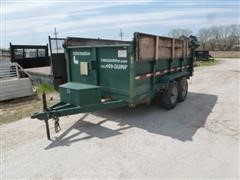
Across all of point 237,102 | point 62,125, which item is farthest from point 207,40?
point 62,125

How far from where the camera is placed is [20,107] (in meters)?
6.80

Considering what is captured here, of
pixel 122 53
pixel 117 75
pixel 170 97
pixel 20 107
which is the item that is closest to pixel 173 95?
pixel 170 97

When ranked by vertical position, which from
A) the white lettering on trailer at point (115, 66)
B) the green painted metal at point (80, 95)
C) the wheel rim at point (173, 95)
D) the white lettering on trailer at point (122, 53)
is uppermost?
the white lettering on trailer at point (122, 53)

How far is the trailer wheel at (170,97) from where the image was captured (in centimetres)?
602

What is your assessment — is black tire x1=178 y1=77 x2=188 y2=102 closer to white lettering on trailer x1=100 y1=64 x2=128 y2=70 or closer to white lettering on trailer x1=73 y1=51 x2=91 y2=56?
white lettering on trailer x1=100 y1=64 x2=128 y2=70

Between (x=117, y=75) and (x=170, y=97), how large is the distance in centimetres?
177

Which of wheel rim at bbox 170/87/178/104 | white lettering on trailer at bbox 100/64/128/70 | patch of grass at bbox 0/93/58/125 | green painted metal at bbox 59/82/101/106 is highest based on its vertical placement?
white lettering on trailer at bbox 100/64/128/70

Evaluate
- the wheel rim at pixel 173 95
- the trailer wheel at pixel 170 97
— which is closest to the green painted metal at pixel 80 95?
the trailer wheel at pixel 170 97

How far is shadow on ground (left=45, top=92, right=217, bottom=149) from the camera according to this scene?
454 centimetres

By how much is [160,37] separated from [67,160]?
11.0ft

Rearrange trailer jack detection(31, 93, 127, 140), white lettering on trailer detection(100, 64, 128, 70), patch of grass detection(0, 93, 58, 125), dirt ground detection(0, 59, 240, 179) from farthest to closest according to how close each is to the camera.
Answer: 1. patch of grass detection(0, 93, 58, 125)
2. white lettering on trailer detection(100, 64, 128, 70)
3. trailer jack detection(31, 93, 127, 140)
4. dirt ground detection(0, 59, 240, 179)

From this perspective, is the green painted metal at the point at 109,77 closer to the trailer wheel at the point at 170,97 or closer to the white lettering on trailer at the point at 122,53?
the white lettering on trailer at the point at 122,53

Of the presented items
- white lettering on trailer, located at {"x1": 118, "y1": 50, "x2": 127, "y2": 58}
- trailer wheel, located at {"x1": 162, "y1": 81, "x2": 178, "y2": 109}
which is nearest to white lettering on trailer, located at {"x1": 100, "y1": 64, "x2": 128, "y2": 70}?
white lettering on trailer, located at {"x1": 118, "y1": 50, "x2": 127, "y2": 58}

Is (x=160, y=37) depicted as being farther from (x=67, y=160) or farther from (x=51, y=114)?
(x=67, y=160)
